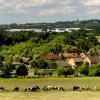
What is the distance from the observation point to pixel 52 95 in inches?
1224

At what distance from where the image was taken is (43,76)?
51812 millimetres

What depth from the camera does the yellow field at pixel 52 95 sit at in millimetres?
29719

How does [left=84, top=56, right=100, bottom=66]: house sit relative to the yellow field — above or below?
below

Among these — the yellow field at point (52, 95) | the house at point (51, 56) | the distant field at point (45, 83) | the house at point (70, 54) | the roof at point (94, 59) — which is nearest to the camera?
the yellow field at point (52, 95)

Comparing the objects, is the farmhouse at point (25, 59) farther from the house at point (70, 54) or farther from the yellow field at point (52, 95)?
Answer: the yellow field at point (52, 95)

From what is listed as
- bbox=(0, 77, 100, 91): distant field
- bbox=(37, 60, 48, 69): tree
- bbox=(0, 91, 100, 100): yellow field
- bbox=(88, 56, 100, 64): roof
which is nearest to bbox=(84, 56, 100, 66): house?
bbox=(88, 56, 100, 64): roof

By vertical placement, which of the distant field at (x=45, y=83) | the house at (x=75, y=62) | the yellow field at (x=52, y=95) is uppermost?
the yellow field at (x=52, y=95)

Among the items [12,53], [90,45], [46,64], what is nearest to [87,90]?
[46,64]

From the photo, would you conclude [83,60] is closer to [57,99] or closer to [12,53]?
[12,53]

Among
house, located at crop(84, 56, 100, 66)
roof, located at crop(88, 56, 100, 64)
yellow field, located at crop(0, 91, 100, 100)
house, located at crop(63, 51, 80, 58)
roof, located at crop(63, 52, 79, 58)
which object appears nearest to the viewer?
yellow field, located at crop(0, 91, 100, 100)

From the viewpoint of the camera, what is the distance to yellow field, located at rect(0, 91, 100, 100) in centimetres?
2972

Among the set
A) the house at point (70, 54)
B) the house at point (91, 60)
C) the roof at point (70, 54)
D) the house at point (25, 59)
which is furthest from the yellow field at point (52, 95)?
the house at point (70, 54)

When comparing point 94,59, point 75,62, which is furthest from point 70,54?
point 75,62

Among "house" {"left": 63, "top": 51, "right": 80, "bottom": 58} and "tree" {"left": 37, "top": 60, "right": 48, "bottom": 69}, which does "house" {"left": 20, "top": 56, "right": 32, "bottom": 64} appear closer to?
"house" {"left": 63, "top": 51, "right": 80, "bottom": 58}
